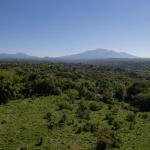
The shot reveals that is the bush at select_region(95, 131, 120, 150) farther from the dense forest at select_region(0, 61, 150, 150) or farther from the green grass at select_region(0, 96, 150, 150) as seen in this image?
the green grass at select_region(0, 96, 150, 150)

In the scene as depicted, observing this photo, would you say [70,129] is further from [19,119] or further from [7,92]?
[7,92]

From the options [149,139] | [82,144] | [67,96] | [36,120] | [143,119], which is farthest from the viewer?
[67,96]

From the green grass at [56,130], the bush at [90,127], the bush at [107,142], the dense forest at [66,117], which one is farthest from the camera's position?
the bush at [90,127]

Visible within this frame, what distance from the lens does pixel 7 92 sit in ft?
272

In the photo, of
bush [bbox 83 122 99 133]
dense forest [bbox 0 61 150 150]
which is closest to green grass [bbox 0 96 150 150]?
dense forest [bbox 0 61 150 150]

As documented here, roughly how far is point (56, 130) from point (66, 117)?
8.18 meters

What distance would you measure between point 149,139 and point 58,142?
15547 mm

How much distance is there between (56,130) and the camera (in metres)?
53.3

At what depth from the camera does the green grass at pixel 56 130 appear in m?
45.8

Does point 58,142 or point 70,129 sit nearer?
point 58,142

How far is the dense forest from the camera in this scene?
4678 centimetres

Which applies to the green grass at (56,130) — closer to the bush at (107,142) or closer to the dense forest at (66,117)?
the dense forest at (66,117)

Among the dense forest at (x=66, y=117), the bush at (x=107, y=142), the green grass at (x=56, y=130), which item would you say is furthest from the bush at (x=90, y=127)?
the bush at (x=107, y=142)

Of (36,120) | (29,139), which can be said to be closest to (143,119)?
(36,120)
